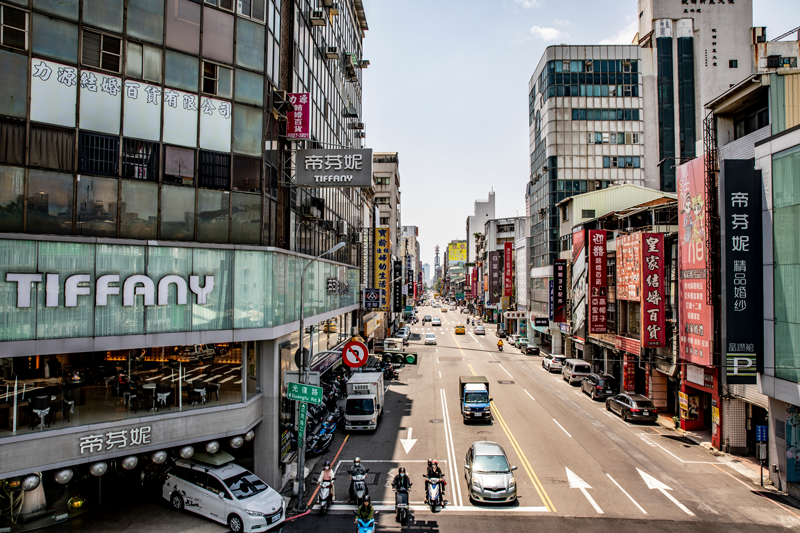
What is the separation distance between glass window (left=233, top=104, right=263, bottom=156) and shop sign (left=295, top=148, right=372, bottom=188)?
92.7 inches

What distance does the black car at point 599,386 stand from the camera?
112 feet

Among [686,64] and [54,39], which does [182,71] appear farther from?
[686,64]

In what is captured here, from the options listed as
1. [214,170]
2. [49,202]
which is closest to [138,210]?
[49,202]

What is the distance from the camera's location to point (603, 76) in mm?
58906

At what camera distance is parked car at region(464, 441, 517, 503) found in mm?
17078

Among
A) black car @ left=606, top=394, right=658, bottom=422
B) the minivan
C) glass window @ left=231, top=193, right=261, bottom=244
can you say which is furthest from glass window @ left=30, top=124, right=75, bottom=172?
the minivan

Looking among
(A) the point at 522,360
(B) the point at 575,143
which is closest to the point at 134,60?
(A) the point at 522,360

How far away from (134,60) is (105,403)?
38.5 ft

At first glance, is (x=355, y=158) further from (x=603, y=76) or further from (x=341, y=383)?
(x=603, y=76)

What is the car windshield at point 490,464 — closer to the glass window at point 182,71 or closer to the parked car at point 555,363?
the glass window at point 182,71

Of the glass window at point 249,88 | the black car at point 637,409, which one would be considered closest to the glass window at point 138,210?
the glass window at point 249,88

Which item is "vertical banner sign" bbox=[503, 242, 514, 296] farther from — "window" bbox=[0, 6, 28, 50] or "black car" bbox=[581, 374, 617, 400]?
"window" bbox=[0, 6, 28, 50]

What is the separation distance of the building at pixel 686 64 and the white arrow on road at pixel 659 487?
1914 inches

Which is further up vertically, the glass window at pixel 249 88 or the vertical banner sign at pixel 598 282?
the glass window at pixel 249 88
